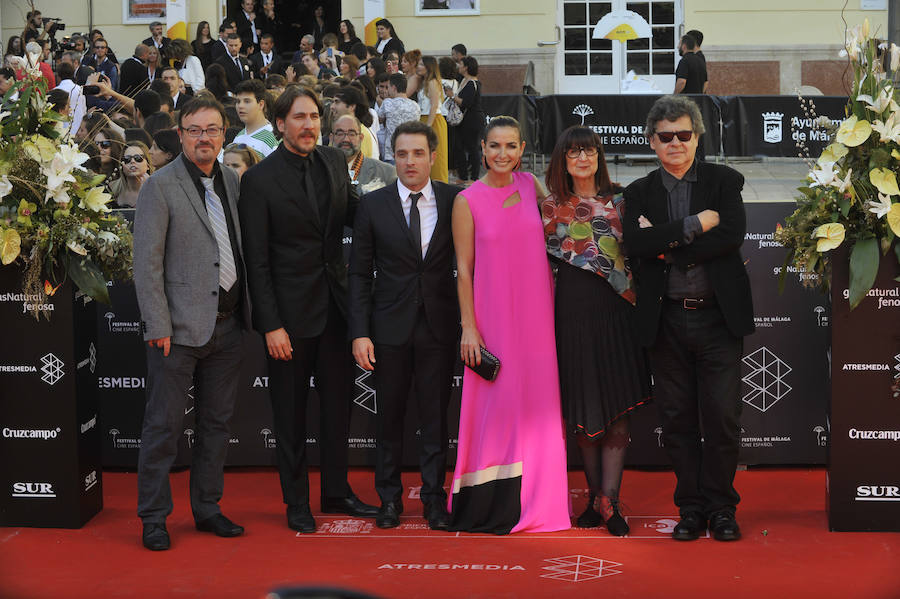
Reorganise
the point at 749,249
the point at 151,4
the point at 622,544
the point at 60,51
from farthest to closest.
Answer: the point at 151,4
the point at 60,51
the point at 749,249
the point at 622,544

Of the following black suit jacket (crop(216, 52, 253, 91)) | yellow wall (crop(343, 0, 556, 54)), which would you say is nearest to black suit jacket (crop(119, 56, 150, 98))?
black suit jacket (crop(216, 52, 253, 91))

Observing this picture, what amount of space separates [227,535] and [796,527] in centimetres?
271

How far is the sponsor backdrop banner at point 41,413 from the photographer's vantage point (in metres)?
5.61

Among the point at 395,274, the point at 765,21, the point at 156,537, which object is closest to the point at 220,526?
the point at 156,537

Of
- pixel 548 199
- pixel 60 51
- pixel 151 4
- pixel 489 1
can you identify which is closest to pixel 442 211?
pixel 548 199

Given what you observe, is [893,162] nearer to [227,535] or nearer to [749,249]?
[749,249]

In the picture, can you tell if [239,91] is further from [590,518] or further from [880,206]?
[880,206]

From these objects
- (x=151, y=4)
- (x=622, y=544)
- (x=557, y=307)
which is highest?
(x=151, y=4)

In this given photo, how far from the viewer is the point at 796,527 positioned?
549 centimetres

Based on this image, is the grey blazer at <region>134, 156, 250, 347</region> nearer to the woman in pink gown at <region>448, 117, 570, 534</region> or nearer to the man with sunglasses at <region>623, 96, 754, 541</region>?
the woman in pink gown at <region>448, 117, 570, 534</region>

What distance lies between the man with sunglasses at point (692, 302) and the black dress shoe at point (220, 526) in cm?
207

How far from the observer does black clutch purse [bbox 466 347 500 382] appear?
17.8 feet

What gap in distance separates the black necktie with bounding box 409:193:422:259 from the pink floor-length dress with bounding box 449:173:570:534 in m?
0.24

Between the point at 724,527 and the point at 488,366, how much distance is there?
4.29 ft
